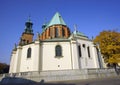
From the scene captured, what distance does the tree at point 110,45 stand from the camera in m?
25.0

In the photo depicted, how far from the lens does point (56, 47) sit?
27734 millimetres

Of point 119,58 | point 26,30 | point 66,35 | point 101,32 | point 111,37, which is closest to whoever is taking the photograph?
point 119,58

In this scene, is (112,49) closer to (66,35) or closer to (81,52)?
(81,52)

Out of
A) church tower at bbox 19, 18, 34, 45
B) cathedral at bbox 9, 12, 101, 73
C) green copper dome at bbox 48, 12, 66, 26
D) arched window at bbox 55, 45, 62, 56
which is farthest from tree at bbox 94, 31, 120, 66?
church tower at bbox 19, 18, 34, 45

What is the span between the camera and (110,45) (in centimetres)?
2542

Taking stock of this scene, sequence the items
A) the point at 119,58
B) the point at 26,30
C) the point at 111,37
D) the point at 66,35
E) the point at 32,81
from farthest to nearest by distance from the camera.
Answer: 1. the point at 26,30
2. the point at 66,35
3. the point at 111,37
4. the point at 119,58
5. the point at 32,81

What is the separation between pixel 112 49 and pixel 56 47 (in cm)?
1237

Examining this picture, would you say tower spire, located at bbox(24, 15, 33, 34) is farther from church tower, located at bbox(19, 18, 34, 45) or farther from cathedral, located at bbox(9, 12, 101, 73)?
cathedral, located at bbox(9, 12, 101, 73)

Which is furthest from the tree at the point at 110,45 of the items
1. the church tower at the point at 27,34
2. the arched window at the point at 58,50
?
the church tower at the point at 27,34

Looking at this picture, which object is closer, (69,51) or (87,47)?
(69,51)

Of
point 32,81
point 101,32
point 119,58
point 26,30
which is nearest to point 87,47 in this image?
point 101,32

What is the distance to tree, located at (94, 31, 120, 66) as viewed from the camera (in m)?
25.0

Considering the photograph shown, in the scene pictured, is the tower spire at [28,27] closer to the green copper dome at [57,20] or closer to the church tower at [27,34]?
the church tower at [27,34]

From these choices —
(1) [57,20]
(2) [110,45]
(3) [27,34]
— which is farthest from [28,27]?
(2) [110,45]
